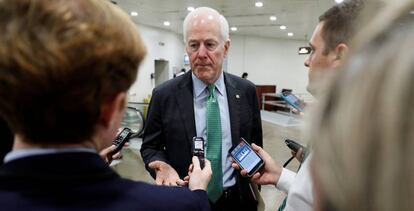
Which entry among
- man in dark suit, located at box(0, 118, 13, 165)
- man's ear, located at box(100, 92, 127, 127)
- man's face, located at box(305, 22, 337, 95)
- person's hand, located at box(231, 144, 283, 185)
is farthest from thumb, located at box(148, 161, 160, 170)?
man's ear, located at box(100, 92, 127, 127)

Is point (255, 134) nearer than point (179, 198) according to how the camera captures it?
No

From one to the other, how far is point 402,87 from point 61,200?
0.61 m

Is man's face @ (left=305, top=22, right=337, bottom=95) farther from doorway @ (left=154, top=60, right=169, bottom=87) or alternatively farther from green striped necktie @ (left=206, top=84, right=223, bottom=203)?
doorway @ (left=154, top=60, right=169, bottom=87)

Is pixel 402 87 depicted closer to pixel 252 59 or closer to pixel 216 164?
pixel 216 164

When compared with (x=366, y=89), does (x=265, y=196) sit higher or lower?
lower

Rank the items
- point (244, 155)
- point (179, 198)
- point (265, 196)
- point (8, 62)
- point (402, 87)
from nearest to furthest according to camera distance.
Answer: point (402, 87) → point (8, 62) → point (179, 198) → point (244, 155) → point (265, 196)

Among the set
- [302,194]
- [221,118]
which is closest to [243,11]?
[221,118]

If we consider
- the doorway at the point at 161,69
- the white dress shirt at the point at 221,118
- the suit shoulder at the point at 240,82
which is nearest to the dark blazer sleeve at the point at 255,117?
the suit shoulder at the point at 240,82

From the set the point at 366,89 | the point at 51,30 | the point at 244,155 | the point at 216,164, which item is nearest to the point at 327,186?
the point at 366,89

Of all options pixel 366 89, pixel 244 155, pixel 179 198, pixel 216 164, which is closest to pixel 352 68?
pixel 366 89

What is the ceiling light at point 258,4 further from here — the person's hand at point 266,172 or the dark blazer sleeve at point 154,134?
the person's hand at point 266,172

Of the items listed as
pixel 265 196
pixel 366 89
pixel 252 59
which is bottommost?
pixel 265 196

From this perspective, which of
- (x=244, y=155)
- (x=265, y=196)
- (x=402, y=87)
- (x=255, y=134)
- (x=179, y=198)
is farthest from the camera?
(x=265, y=196)

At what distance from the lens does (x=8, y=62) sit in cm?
59
